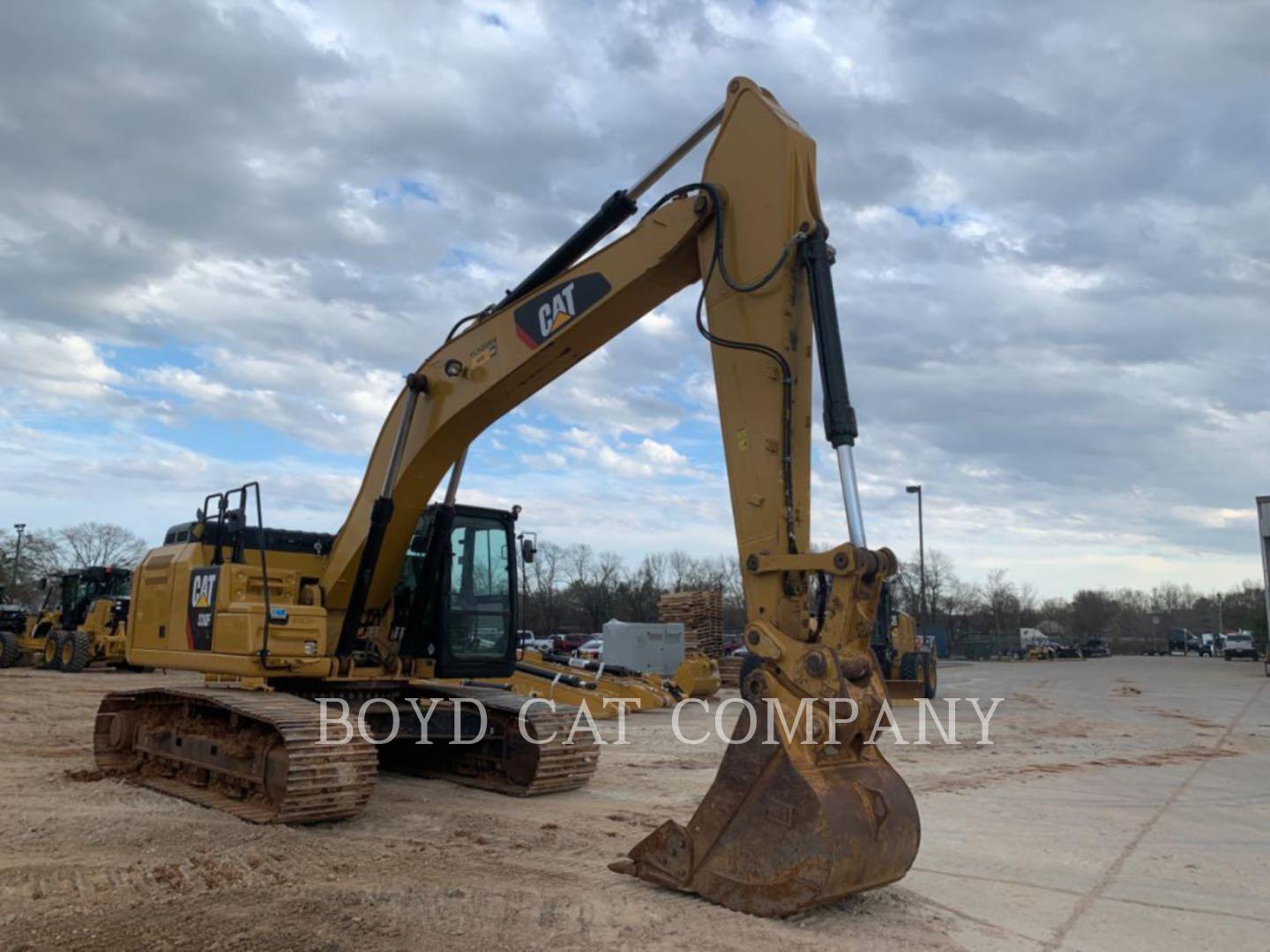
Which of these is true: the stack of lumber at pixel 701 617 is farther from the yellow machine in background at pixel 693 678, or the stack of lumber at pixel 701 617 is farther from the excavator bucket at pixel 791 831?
the excavator bucket at pixel 791 831

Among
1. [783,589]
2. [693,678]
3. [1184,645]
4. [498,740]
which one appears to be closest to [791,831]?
[783,589]

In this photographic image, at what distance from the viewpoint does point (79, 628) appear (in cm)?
2730

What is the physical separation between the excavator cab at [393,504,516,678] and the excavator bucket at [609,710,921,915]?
4.07 meters

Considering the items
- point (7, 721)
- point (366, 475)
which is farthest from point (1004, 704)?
point (7, 721)

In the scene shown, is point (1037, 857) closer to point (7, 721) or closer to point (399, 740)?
point (399, 740)

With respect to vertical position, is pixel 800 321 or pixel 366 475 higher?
pixel 800 321

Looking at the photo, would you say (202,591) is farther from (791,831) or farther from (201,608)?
(791,831)

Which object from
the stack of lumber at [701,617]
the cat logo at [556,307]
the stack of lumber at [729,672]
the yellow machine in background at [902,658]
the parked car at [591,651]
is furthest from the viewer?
the parked car at [591,651]

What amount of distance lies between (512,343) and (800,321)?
2.71 m

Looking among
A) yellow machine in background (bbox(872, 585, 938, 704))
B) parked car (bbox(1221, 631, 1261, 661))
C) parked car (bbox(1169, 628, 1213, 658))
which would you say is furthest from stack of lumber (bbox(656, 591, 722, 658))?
parked car (bbox(1169, 628, 1213, 658))

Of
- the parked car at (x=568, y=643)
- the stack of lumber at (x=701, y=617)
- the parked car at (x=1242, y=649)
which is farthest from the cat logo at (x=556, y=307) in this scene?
the parked car at (x=1242, y=649)

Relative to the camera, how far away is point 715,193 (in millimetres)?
6559

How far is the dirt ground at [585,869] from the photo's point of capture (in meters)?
5.14

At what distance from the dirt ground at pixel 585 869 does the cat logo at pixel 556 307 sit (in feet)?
12.4
